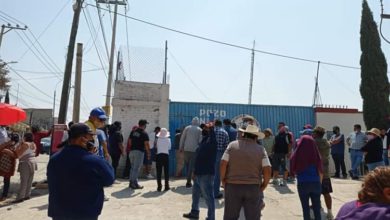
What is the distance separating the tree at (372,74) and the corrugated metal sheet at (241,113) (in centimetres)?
423

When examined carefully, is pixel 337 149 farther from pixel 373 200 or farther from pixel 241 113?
pixel 373 200

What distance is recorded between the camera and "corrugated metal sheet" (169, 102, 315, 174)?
50.1 ft

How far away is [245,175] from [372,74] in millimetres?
16436

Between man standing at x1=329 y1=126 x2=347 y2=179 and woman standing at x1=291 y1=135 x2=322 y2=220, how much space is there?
8.03 m

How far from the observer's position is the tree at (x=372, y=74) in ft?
62.4

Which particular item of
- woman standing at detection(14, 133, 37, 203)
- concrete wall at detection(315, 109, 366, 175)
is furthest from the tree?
woman standing at detection(14, 133, 37, 203)

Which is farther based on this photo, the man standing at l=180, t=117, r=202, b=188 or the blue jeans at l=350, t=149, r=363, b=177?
the blue jeans at l=350, t=149, r=363, b=177

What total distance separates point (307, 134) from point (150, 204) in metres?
3.81

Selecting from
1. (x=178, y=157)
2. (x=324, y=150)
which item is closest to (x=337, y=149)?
(x=178, y=157)

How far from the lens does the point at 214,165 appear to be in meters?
7.52

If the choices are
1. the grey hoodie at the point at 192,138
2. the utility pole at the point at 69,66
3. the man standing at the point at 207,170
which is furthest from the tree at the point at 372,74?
the man standing at the point at 207,170

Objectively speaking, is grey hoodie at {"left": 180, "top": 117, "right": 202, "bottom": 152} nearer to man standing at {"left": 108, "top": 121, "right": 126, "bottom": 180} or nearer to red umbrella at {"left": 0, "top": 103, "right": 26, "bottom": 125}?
man standing at {"left": 108, "top": 121, "right": 126, "bottom": 180}

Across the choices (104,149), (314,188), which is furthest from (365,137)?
(104,149)

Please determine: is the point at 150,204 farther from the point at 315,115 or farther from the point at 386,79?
the point at 386,79
